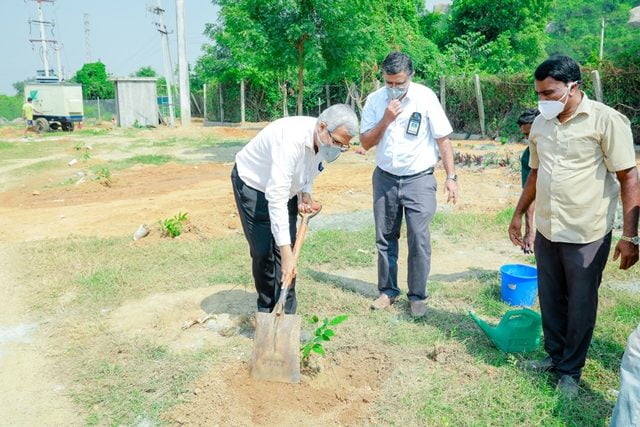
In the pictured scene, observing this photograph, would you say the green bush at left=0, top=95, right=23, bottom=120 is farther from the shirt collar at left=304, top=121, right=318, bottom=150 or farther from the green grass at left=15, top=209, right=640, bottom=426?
the shirt collar at left=304, top=121, right=318, bottom=150

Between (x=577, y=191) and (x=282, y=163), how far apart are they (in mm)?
1523

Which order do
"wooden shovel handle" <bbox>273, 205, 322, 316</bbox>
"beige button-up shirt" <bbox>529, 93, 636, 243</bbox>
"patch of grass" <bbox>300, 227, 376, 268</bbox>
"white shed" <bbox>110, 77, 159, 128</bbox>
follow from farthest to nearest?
"white shed" <bbox>110, 77, 159, 128</bbox>, "patch of grass" <bbox>300, 227, 376, 268</bbox>, "wooden shovel handle" <bbox>273, 205, 322, 316</bbox>, "beige button-up shirt" <bbox>529, 93, 636, 243</bbox>

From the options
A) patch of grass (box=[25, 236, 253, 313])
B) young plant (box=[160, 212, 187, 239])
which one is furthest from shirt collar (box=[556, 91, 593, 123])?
young plant (box=[160, 212, 187, 239])

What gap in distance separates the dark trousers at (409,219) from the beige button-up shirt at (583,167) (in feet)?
3.55

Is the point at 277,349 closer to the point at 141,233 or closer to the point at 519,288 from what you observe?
the point at 519,288

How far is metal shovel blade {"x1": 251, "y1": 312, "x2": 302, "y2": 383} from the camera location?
302cm

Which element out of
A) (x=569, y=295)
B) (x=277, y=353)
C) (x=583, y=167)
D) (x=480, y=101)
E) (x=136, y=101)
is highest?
(x=136, y=101)

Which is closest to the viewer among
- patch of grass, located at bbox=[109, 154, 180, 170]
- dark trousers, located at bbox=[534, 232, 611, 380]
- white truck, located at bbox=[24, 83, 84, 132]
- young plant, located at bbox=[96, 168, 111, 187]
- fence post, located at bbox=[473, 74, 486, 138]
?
dark trousers, located at bbox=[534, 232, 611, 380]

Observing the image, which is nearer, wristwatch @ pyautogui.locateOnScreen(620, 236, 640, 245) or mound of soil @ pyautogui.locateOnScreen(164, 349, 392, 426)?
wristwatch @ pyautogui.locateOnScreen(620, 236, 640, 245)

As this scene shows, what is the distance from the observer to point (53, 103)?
24031mm

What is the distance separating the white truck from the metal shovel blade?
24240 mm

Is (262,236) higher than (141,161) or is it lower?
higher

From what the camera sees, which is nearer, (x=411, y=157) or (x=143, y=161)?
(x=411, y=157)

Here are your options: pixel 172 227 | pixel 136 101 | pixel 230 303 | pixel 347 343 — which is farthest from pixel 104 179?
pixel 136 101
